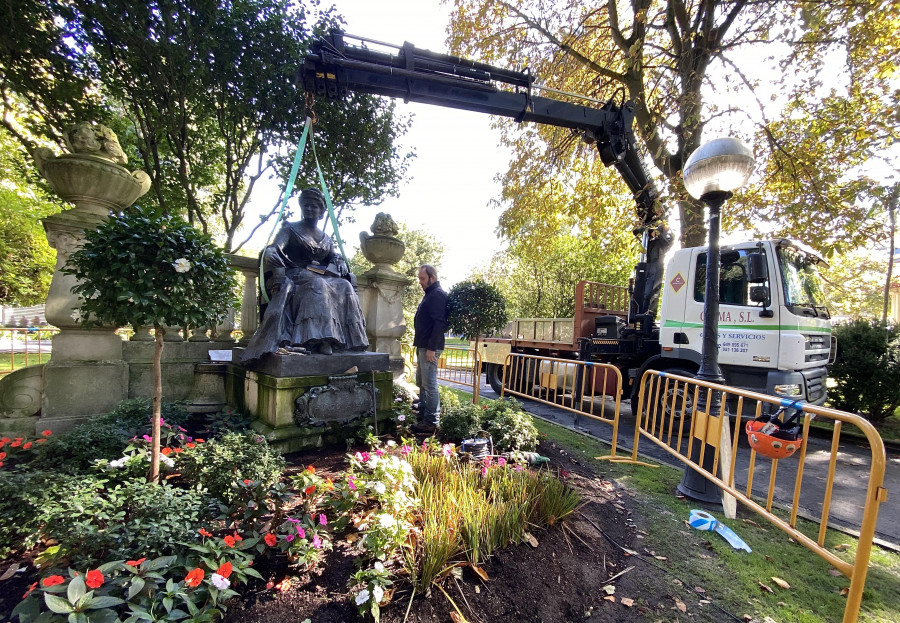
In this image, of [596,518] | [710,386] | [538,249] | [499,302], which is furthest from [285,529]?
[538,249]

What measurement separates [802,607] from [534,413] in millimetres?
4721

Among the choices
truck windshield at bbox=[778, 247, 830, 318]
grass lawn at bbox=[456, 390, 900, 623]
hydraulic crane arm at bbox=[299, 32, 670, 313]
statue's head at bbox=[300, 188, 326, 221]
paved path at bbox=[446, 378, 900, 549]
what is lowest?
paved path at bbox=[446, 378, 900, 549]

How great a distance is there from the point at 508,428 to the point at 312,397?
1.92 metres

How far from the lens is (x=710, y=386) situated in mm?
2932

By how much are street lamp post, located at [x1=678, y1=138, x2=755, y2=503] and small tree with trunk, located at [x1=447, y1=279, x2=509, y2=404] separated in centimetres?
221

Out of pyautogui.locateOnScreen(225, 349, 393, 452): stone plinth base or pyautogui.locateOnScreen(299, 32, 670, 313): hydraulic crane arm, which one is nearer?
pyautogui.locateOnScreen(225, 349, 393, 452): stone plinth base

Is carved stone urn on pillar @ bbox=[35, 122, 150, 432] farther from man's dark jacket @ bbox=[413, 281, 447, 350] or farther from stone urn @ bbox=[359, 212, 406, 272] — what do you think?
man's dark jacket @ bbox=[413, 281, 447, 350]

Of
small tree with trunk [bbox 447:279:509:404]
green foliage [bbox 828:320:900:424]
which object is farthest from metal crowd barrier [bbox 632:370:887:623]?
green foliage [bbox 828:320:900:424]

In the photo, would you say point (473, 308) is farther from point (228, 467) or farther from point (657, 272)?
point (657, 272)

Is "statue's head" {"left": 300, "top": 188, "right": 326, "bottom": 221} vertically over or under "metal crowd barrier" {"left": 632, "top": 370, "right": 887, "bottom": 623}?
over

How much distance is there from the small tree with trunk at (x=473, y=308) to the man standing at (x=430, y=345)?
135 millimetres

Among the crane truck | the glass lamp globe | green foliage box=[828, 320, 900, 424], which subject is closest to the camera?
the glass lamp globe

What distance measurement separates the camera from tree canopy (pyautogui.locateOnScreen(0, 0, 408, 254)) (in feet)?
17.6

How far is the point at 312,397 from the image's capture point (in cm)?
335
